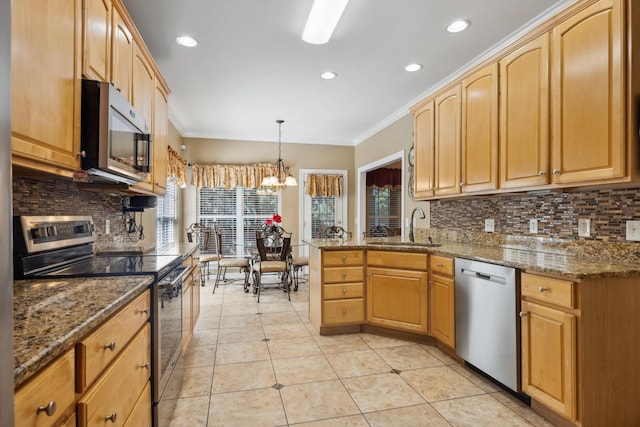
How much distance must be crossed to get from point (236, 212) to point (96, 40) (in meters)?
4.60

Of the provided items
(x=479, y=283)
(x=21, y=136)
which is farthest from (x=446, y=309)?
(x=21, y=136)

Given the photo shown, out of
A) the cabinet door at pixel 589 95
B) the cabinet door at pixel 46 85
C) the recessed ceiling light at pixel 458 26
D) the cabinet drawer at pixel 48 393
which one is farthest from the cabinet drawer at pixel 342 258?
the cabinet drawer at pixel 48 393

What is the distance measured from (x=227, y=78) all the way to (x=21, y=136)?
2768mm

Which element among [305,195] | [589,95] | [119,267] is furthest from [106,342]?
[305,195]

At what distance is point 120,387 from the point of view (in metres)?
1.20

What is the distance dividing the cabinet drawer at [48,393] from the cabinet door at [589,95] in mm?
2395

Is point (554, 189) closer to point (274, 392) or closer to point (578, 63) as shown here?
point (578, 63)

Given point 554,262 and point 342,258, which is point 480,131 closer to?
point 554,262

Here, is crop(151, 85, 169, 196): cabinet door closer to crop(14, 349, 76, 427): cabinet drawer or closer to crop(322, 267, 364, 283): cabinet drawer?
crop(322, 267, 364, 283): cabinet drawer

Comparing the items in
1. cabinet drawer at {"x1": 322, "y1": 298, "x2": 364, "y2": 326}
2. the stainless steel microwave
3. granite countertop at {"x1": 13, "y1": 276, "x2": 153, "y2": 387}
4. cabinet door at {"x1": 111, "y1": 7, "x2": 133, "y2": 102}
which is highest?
cabinet door at {"x1": 111, "y1": 7, "x2": 133, "y2": 102}

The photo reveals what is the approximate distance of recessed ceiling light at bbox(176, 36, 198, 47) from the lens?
281cm

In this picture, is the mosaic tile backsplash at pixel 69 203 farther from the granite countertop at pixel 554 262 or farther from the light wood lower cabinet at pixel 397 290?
the granite countertop at pixel 554 262

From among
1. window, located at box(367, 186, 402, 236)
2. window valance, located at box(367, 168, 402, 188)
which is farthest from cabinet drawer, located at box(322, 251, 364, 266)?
window valance, located at box(367, 168, 402, 188)

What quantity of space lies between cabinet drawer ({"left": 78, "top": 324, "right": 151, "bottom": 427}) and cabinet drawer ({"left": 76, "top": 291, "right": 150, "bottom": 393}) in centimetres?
4
